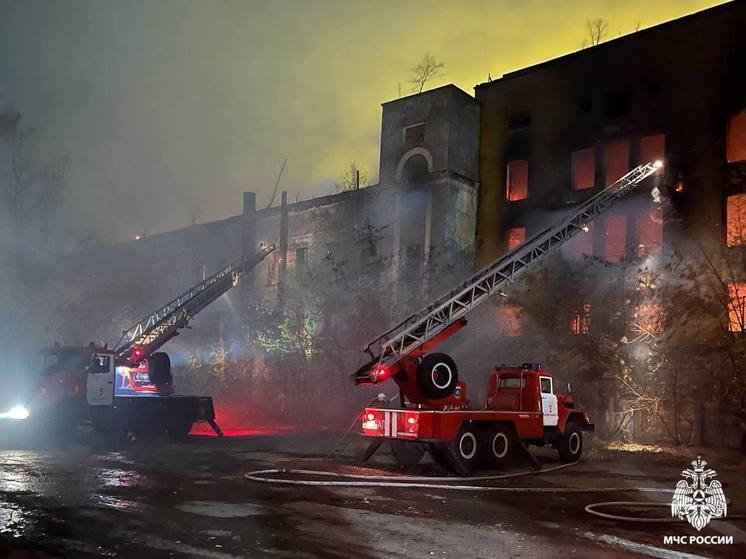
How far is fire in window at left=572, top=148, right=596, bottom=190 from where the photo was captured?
27.0 metres

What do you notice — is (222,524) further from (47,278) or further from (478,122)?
(47,278)

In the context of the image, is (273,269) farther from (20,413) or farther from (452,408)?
(452,408)

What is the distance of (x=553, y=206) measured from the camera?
90.2 feet

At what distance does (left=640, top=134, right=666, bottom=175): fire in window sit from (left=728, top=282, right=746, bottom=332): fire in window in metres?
5.13

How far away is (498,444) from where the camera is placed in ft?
47.0

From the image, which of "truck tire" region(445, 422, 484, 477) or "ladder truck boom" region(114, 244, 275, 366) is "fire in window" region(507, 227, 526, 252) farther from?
"truck tire" region(445, 422, 484, 477)

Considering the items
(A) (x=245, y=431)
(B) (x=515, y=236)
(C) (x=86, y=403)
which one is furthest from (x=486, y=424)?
(B) (x=515, y=236)

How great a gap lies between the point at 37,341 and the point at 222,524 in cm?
3481

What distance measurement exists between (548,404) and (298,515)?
26.9ft

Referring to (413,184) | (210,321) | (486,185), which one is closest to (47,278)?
(210,321)

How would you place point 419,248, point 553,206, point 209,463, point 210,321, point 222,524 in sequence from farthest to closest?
point 210,321, point 419,248, point 553,206, point 209,463, point 222,524

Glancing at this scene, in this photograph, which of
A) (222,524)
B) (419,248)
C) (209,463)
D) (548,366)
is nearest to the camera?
(222,524)

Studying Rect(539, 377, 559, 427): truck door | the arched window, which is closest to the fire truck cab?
Answer: Rect(539, 377, 559, 427): truck door

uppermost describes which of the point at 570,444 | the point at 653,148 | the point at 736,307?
the point at 653,148
